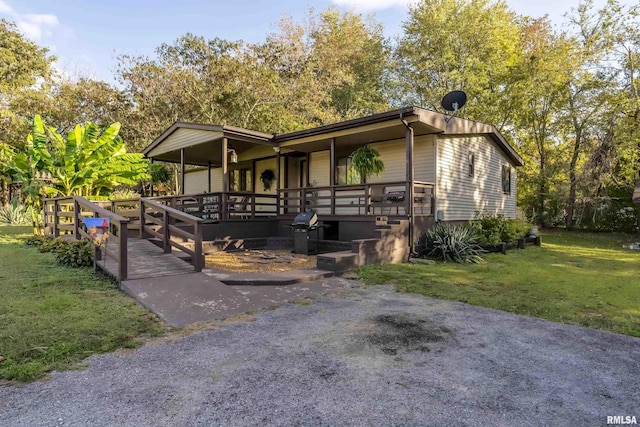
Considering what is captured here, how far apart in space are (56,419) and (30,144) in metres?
11.3

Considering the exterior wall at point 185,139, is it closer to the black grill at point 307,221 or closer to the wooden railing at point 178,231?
the black grill at point 307,221

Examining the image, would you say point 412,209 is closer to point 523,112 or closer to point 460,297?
point 460,297

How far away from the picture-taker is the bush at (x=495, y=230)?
11102 millimetres

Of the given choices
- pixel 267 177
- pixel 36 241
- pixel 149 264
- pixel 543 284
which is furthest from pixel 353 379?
pixel 267 177

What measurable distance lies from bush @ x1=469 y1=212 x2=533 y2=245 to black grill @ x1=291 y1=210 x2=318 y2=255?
191 inches

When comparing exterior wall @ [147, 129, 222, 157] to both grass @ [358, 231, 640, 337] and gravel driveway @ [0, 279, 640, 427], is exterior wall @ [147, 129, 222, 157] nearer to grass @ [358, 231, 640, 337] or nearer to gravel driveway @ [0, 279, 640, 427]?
grass @ [358, 231, 640, 337]

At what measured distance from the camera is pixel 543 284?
22.2 ft

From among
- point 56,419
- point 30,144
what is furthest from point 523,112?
point 56,419

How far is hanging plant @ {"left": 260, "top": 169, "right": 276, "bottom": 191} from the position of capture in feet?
50.5

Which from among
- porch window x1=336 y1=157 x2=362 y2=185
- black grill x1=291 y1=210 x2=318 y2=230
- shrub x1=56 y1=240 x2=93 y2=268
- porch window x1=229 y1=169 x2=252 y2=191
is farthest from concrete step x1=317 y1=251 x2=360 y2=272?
porch window x1=229 y1=169 x2=252 y2=191

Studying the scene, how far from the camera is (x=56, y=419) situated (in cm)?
235

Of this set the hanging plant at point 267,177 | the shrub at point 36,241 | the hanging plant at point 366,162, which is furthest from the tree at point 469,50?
the shrub at point 36,241

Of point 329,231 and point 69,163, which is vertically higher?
point 69,163

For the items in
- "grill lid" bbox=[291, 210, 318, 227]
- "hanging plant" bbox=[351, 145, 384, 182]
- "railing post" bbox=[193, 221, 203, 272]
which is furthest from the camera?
"hanging plant" bbox=[351, 145, 384, 182]
